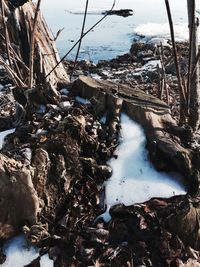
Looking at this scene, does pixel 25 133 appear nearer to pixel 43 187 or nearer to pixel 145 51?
pixel 43 187

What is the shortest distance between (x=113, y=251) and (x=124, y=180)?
0.52m

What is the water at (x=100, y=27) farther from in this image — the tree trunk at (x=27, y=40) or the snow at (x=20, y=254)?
the snow at (x=20, y=254)

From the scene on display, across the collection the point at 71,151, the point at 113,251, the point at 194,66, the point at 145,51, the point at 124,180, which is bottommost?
the point at 145,51

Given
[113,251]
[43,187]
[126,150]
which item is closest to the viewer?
[113,251]

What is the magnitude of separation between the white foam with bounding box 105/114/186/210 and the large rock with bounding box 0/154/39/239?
1.65 ft

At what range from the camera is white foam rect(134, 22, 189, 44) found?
13897 millimetres

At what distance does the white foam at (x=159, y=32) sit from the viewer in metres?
13.9

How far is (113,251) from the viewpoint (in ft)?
7.27

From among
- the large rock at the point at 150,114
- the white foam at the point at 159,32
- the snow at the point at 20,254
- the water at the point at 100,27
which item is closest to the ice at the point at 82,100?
the large rock at the point at 150,114

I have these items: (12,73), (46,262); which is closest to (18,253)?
(46,262)

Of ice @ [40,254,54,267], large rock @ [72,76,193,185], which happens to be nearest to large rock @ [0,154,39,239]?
ice @ [40,254,54,267]

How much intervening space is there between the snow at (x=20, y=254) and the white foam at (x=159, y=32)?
1172 centimetres

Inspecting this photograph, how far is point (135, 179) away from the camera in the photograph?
2.59 metres

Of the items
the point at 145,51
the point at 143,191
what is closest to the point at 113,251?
the point at 143,191
